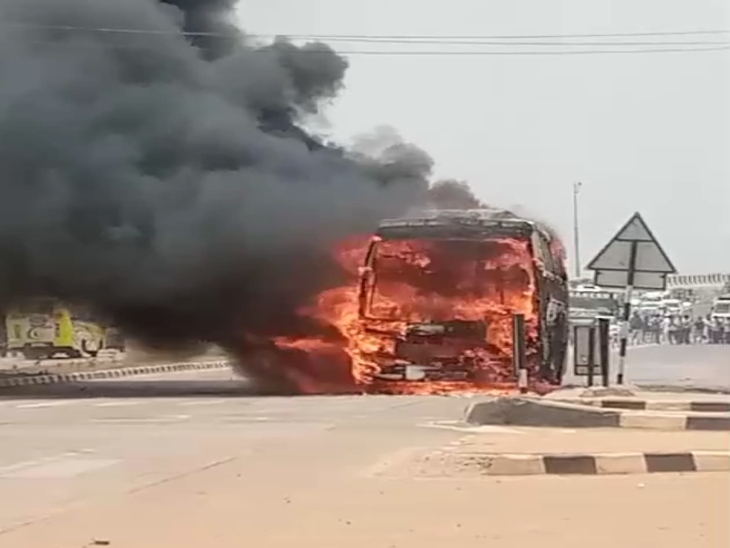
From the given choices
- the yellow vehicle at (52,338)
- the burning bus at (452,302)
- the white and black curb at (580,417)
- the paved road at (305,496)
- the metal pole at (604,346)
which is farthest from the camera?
the yellow vehicle at (52,338)

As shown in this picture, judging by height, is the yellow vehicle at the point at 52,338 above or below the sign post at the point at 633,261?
below

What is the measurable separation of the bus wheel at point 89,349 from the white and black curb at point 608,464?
35006 mm

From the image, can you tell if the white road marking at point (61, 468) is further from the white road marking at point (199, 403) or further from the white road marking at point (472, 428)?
the white road marking at point (199, 403)

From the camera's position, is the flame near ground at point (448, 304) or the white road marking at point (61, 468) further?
the flame near ground at point (448, 304)

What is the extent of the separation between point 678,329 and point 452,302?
148 ft

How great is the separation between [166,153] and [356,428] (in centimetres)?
1247

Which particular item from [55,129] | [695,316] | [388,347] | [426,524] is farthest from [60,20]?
[695,316]

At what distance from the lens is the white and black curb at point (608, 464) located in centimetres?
1127

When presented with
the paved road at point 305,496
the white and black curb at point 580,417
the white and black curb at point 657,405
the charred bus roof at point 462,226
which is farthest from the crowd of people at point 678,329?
the paved road at point 305,496

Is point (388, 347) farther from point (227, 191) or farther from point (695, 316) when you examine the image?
point (695, 316)

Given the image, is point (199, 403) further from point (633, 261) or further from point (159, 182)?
point (159, 182)

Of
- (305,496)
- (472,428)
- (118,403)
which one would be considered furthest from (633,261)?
(305,496)

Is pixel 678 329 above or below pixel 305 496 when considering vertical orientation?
above

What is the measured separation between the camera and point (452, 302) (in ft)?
71.9
